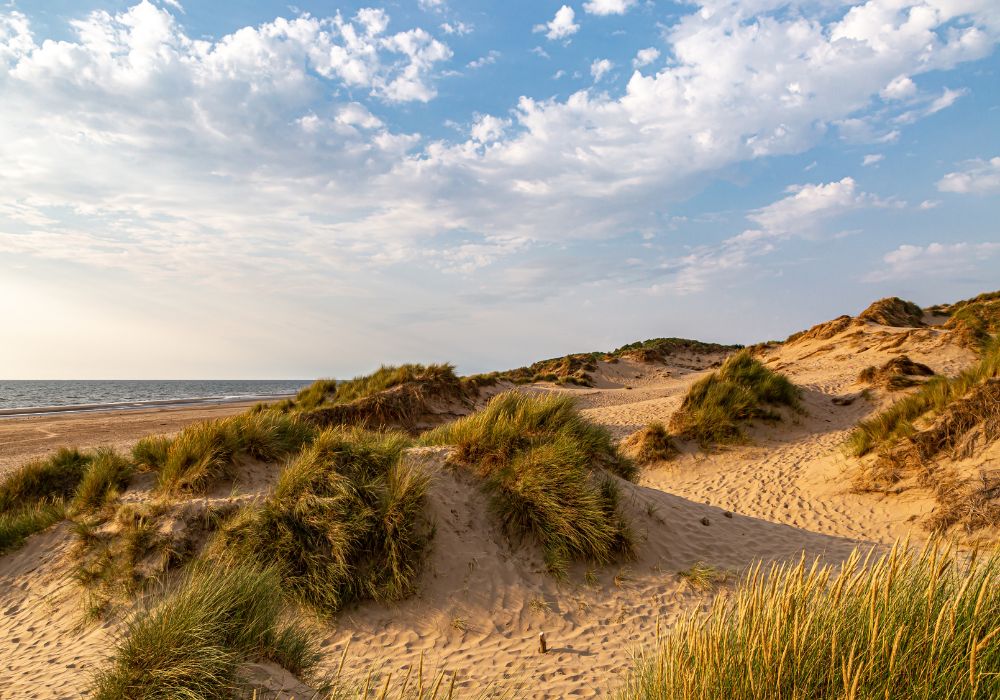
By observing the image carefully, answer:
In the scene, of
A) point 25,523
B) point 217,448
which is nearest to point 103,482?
point 25,523

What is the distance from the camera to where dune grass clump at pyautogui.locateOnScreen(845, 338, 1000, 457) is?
35.0 ft

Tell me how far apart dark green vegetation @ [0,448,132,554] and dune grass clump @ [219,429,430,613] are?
156 inches

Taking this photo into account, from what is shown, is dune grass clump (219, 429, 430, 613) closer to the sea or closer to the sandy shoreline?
the sandy shoreline

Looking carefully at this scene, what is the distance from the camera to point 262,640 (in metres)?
3.91

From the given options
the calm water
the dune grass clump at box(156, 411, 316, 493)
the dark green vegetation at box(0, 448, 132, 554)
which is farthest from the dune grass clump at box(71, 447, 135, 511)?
the calm water

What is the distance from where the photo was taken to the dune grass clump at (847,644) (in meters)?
2.25

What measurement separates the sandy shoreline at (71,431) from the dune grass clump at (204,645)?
14121 millimetres

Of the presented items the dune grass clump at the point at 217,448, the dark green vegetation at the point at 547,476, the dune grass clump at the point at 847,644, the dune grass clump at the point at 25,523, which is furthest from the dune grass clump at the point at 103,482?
the dune grass clump at the point at 847,644

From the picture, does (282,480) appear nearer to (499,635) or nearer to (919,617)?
(499,635)

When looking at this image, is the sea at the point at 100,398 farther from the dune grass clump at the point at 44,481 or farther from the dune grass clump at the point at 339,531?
the dune grass clump at the point at 339,531

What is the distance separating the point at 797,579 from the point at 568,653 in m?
3.45

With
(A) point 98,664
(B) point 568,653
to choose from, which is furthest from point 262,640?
(B) point 568,653

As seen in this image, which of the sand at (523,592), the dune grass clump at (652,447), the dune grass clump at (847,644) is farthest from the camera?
the dune grass clump at (652,447)

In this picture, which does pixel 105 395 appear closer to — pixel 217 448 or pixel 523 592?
pixel 217 448
